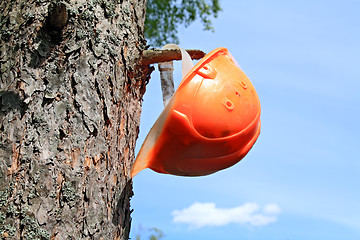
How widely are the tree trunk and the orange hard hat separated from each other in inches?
6.8

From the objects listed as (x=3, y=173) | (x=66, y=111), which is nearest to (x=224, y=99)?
(x=66, y=111)

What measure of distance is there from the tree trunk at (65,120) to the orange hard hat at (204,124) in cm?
17

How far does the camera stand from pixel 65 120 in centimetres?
147

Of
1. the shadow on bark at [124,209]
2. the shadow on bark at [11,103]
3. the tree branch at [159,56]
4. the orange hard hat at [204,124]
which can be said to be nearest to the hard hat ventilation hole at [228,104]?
the orange hard hat at [204,124]

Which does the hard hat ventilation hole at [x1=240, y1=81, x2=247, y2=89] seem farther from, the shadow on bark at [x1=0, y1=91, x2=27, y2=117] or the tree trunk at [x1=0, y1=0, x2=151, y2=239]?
the shadow on bark at [x1=0, y1=91, x2=27, y2=117]

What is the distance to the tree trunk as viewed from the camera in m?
1.37

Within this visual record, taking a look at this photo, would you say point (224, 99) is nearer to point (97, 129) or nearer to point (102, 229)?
point (97, 129)

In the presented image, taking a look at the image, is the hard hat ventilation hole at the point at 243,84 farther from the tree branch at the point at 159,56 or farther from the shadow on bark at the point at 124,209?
the shadow on bark at the point at 124,209

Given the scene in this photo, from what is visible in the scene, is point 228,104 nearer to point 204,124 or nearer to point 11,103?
point 204,124

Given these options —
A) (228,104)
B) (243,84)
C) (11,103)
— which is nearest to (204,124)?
(228,104)

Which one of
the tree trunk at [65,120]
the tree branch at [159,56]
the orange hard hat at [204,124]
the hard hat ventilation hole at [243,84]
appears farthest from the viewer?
the tree branch at [159,56]

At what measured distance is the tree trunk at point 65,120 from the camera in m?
1.37

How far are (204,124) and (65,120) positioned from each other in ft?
1.65

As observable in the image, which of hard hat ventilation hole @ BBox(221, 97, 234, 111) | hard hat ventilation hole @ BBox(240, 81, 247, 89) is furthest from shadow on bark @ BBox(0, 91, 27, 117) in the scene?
hard hat ventilation hole @ BBox(240, 81, 247, 89)
